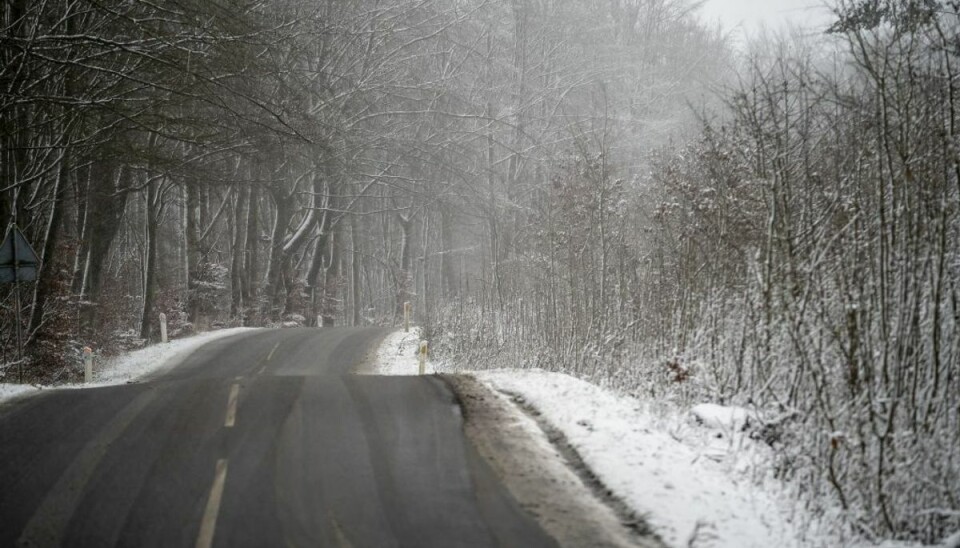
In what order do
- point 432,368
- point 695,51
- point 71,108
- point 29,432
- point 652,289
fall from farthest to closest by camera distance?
point 695,51
point 432,368
point 71,108
point 652,289
point 29,432

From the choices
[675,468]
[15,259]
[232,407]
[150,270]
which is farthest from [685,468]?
[150,270]

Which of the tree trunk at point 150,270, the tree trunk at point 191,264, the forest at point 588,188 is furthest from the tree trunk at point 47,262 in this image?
the tree trunk at point 191,264

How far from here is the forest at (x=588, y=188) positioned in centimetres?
605

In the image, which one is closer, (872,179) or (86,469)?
(86,469)

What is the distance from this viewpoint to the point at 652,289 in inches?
455

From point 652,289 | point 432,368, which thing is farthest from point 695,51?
point 652,289

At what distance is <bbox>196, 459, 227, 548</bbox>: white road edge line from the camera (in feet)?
17.7

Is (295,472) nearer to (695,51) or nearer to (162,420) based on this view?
(162,420)

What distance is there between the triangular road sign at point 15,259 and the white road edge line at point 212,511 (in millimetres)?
8967

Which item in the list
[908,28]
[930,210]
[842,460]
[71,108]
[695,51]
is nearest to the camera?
[842,460]

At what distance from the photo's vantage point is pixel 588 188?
17797 mm

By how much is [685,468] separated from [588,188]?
12.1 m

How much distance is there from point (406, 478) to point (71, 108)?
10153 mm

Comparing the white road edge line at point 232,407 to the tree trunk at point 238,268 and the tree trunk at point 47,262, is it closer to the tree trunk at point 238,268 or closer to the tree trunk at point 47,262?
the tree trunk at point 47,262
